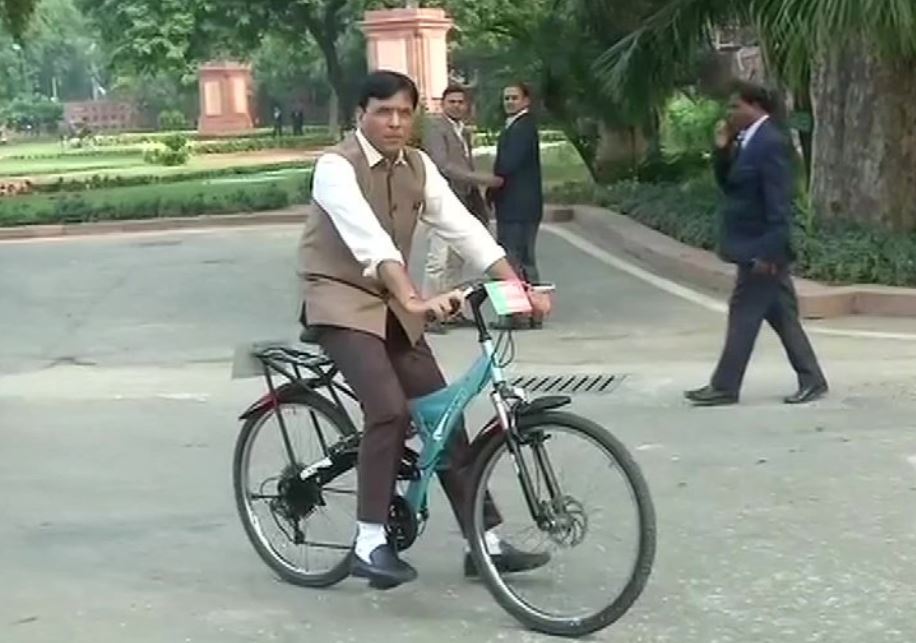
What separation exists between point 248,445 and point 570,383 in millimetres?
4024

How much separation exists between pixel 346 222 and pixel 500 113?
52.9 feet

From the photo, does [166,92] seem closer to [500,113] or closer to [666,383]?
[500,113]

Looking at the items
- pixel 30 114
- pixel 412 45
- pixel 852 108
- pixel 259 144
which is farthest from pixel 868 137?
pixel 30 114

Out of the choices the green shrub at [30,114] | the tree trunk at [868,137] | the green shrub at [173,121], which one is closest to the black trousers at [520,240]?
the tree trunk at [868,137]

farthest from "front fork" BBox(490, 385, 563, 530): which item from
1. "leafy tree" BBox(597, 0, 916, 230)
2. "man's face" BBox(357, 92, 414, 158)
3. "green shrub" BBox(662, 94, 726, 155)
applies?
"green shrub" BBox(662, 94, 726, 155)

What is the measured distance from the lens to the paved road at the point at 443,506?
5.44 meters

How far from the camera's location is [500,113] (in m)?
21.2

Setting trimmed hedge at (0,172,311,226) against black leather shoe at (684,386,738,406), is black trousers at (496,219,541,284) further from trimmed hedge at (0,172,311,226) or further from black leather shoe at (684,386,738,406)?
trimmed hedge at (0,172,311,226)

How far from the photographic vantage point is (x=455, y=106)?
37.9 feet

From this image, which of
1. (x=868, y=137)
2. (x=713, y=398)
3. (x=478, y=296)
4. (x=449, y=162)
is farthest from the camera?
(x=868, y=137)

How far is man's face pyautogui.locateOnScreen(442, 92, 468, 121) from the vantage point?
11.5 metres

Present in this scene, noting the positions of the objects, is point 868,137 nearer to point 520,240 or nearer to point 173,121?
point 520,240

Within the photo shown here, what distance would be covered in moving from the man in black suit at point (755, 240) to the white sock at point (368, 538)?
374 centimetres

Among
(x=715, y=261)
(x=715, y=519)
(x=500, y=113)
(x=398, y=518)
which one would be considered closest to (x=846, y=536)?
(x=715, y=519)
